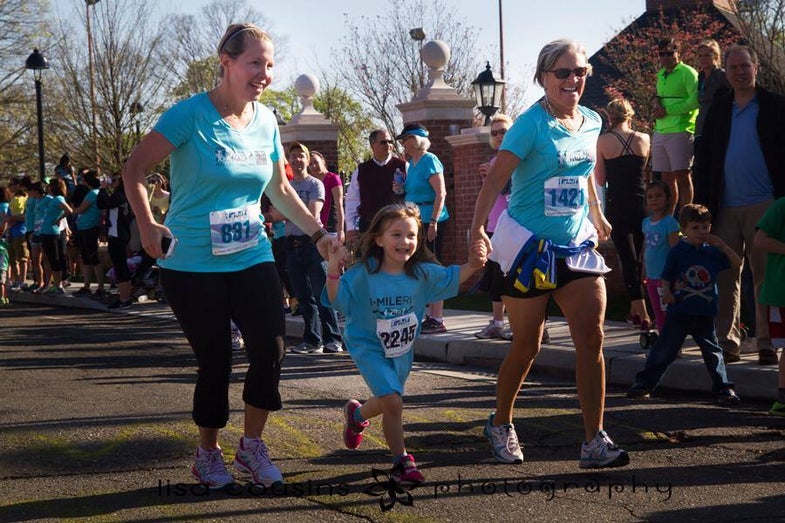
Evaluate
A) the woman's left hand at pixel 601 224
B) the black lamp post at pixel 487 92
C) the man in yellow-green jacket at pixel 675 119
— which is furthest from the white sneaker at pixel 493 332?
the black lamp post at pixel 487 92

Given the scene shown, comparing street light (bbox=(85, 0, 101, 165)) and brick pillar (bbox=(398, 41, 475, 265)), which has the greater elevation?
street light (bbox=(85, 0, 101, 165))

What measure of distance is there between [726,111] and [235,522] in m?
5.46

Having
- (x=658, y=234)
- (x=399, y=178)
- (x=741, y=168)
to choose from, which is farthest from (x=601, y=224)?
(x=399, y=178)

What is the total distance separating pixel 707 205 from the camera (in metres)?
8.87

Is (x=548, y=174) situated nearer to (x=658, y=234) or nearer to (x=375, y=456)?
(x=375, y=456)

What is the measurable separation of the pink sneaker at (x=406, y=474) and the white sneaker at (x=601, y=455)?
829 mm

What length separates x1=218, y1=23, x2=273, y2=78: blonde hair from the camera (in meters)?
5.23

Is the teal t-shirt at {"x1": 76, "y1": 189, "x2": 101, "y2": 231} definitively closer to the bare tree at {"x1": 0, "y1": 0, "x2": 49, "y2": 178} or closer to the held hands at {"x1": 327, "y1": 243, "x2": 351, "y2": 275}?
the held hands at {"x1": 327, "y1": 243, "x2": 351, "y2": 275}

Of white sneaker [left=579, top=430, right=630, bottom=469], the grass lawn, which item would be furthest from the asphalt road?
the grass lawn

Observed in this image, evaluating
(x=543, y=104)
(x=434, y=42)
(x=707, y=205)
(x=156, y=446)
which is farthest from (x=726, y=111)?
(x=434, y=42)

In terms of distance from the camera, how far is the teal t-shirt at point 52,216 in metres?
18.9

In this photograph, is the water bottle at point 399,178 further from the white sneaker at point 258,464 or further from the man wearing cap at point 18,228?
the man wearing cap at point 18,228

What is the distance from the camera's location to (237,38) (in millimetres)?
5250

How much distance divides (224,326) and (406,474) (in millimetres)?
1020
